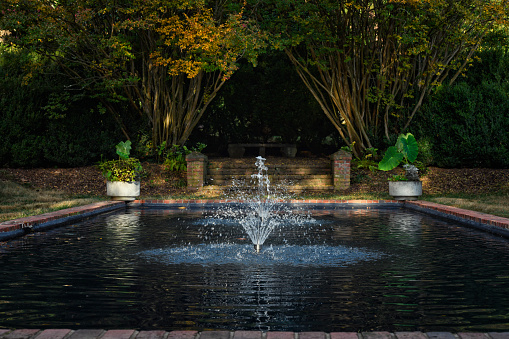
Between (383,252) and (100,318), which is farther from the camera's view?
(383,252)

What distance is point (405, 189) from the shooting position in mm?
14531

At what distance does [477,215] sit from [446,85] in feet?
31.1

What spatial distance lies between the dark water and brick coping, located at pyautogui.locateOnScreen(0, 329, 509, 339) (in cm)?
35

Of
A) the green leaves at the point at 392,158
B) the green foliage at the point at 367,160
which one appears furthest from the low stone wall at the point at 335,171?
the green leaves at the point at 392,158

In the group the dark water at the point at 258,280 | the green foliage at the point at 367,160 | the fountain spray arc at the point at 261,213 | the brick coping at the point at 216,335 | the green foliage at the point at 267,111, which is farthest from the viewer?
the green foliage at the point at 267,111

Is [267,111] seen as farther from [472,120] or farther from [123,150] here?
[123,150]

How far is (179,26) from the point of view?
1563cm

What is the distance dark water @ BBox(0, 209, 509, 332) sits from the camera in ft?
13.9

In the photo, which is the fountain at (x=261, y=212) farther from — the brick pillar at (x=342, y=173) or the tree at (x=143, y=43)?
the tree at (x=143, y=43)

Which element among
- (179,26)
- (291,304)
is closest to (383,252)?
(291,304)

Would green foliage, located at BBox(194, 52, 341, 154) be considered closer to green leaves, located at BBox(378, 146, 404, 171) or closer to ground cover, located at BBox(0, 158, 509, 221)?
ground cover, located at BBox(0, 158, 509, 221)

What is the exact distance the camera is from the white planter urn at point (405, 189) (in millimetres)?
14523

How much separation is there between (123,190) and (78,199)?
4.37 feet

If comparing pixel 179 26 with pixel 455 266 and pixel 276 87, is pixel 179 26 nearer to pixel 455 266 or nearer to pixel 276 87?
pixel 276 87
